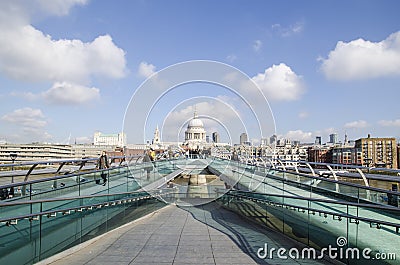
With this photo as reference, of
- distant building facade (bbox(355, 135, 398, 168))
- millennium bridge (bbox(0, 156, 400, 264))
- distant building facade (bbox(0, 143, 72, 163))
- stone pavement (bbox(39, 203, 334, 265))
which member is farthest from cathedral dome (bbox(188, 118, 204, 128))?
stone pavement (bbox(39, 203, 334, 265))

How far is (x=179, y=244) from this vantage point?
7.06m

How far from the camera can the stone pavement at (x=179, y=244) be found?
5.91 metres

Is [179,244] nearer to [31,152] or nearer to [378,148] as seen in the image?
[31,152]

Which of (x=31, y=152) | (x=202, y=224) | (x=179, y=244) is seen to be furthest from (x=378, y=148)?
(x=179, y=244)

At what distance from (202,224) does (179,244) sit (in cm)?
236

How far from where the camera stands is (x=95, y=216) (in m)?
7.54

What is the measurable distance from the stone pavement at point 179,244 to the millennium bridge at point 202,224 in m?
0.02

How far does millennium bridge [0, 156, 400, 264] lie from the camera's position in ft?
16.7

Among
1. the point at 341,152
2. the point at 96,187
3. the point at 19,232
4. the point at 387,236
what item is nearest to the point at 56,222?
the point at 19,232

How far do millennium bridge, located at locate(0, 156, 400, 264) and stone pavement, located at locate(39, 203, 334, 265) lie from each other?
18 millimetres

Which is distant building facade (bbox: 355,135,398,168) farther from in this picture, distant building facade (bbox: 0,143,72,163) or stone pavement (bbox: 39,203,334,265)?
stone pavement (bbox: 39,203,334,265)

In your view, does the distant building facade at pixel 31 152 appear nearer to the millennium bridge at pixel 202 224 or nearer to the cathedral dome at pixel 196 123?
the cathedral dome at pixel 196 123

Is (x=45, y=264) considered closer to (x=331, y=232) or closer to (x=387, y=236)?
(x=331, y=232)

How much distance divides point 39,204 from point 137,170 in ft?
20.7
